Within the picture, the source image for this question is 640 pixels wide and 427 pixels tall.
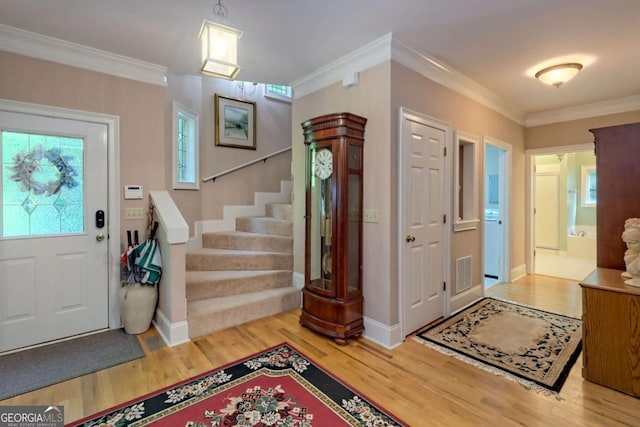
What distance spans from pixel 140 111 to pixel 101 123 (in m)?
0.36

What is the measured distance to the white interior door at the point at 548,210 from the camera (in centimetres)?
684

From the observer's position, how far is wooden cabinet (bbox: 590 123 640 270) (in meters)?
2.41

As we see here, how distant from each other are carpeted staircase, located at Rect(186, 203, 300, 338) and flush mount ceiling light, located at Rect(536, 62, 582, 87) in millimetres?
3217

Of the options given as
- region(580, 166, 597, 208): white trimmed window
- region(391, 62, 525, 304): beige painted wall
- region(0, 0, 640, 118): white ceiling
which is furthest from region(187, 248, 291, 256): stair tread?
region(580, 166, 597, 208): white trimmed window

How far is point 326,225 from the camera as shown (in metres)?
2.80

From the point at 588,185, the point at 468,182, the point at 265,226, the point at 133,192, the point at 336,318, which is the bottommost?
the point at 336,318

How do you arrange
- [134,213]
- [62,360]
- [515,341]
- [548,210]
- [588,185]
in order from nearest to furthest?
[62,360] → [515,341] → [134,213] → [588,185] → [548,210]

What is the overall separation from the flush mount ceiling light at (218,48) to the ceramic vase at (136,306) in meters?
2.09

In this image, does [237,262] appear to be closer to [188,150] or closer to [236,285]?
[236,285]

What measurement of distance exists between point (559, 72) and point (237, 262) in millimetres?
3963

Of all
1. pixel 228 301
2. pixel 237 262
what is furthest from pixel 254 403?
pixel 237 262

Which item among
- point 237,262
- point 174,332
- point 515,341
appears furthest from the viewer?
point 237,262

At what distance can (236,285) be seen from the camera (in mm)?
3266

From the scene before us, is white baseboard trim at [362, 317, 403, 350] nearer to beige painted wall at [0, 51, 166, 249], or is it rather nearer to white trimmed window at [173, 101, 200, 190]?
beige painted wall at [0, 51, 166, 249]
